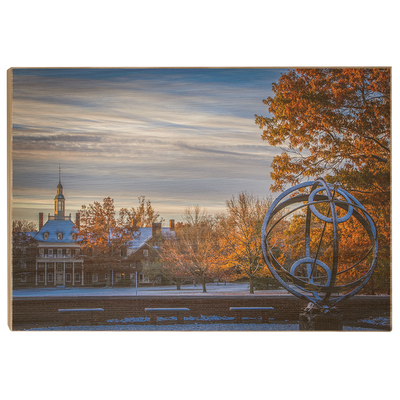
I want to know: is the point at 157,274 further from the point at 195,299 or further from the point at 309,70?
the point at 309,70

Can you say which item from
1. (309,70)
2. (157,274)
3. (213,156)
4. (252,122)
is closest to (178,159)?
(213,156)

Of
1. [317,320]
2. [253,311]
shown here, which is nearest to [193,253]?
[253,311]

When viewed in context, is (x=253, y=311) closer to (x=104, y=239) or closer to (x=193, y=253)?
(x=193, y=253)

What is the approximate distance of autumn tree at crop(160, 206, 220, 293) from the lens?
10.1 m

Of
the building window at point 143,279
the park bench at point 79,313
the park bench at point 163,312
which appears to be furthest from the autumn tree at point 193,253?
the park bench at point 79,313

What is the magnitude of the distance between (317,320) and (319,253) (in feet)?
4.58

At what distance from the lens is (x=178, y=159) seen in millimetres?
9930

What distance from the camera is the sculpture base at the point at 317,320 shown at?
9898 millimetres

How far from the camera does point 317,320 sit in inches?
390

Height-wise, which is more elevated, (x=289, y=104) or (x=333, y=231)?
(x=289, y=104)

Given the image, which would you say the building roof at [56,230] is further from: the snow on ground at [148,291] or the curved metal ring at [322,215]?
the curved metal ring at [322,215]

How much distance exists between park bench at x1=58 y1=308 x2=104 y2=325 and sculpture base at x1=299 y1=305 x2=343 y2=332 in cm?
422

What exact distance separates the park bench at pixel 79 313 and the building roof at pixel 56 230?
1.45 meters

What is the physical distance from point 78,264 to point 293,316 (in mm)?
4653
